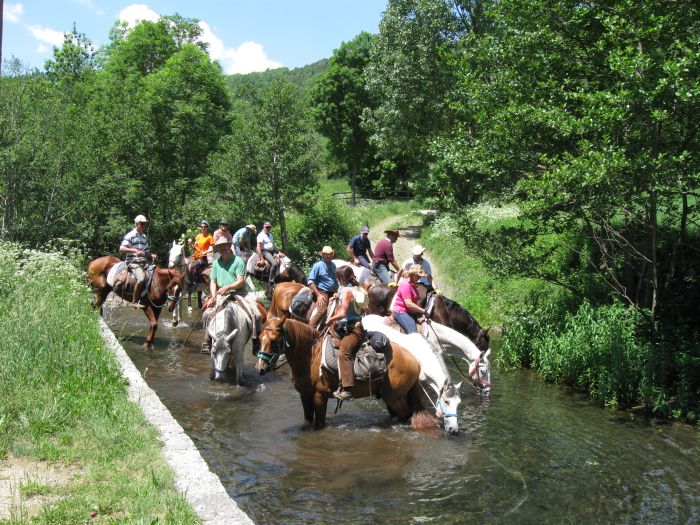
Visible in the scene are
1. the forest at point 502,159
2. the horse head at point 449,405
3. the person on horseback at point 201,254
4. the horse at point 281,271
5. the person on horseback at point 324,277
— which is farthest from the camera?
the person on horseback at point 201,254

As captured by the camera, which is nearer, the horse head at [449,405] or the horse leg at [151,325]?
the horse head at [449,405]

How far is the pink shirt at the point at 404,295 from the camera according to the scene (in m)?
10.5

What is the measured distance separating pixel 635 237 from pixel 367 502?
9555 millimetres

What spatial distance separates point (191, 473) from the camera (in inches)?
225

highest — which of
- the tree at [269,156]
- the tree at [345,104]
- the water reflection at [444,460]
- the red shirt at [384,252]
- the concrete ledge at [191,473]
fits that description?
the tree at [345,104]

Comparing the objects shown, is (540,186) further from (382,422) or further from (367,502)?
(367,502)

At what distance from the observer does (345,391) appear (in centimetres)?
876

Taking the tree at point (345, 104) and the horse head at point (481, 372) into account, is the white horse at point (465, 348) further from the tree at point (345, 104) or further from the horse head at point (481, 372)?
the tree at point (345, 104)

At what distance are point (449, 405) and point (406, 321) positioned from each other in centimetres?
198

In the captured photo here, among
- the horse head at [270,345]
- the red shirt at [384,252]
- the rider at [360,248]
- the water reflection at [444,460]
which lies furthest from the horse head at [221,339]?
the rider at [360,248]

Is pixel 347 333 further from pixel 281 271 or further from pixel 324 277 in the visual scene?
pixel 281 271

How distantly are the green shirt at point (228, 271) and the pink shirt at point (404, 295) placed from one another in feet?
9.50

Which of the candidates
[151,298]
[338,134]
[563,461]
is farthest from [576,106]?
[338,134]

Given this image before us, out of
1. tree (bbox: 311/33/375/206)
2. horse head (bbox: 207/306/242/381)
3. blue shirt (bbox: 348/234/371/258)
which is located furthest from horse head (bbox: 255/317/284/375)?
tree (bbox: 311/33/375/206)
